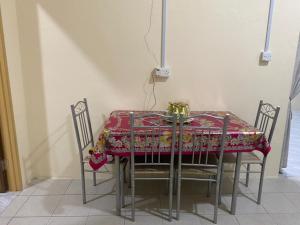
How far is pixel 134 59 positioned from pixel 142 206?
1322 mm

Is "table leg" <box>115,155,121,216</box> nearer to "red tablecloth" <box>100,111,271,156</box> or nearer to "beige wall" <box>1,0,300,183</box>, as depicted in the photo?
"red tablecloth" <box>100,111,271,156</box>

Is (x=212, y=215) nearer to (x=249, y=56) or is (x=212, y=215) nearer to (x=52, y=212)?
(x=52, y=212)

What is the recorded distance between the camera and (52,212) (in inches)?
84.2

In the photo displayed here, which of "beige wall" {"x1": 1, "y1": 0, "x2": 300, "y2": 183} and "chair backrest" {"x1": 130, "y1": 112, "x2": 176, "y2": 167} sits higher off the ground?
"beige wall" {"x1": 1, "y1": 0, "x2": 300, "y2": 183}

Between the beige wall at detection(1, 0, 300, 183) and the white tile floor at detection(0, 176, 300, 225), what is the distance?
390 millimetres

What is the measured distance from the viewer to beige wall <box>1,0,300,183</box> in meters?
2.37

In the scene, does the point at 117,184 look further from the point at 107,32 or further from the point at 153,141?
the point at 107,32

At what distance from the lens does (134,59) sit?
2467mm

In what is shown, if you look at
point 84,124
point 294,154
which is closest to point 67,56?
point 84,124

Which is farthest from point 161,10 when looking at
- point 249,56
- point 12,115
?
point 12,115

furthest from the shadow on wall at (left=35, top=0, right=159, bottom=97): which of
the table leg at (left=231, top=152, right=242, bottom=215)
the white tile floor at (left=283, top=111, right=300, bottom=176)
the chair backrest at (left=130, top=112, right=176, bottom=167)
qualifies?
the white tile floor at (left=283, top=111, right=300, bottom=176)

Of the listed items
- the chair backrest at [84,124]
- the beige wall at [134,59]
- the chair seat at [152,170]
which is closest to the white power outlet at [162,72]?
the beige wall at [134,59]

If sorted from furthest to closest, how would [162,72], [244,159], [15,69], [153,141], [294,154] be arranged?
[294,154] → [162,72] → [15,69] → [244,159] → [153,141]

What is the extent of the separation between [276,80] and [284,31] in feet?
1.50
